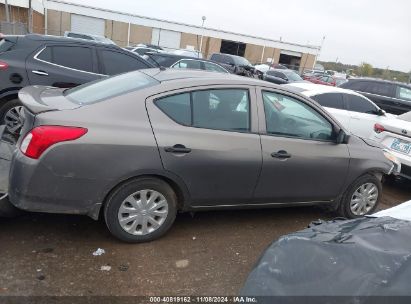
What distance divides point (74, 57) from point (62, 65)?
10.5 inches

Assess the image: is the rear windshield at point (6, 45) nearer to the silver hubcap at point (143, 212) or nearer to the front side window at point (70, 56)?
the front side window at point (70, 56)

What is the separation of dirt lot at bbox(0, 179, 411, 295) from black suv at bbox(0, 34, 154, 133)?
2.15 metres

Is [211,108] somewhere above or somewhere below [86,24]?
above

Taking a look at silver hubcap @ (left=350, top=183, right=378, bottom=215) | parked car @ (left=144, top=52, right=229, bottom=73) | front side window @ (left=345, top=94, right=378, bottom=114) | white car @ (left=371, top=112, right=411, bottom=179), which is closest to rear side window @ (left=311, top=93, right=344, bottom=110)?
front side window @ (left=345, top=94, right=378, bottom=114)

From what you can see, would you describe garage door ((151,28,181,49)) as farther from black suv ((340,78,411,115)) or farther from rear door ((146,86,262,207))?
rear door ((146,86,262,207))

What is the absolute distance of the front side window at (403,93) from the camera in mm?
12734

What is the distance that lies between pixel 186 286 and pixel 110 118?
61.0 inches

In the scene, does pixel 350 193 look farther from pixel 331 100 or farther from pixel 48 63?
pixel 48 63

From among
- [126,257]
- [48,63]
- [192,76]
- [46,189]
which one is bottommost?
[126,257]

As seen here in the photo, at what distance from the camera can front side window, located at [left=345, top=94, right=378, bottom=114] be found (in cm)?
871

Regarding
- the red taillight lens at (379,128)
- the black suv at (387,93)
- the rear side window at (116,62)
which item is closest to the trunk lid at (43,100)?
the rear side window at (116,62)

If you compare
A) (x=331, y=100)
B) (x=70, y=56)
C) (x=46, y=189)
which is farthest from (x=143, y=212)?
(x=331, y=100)

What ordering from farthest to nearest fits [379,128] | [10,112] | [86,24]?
[86,24], [379,128], [10,112]

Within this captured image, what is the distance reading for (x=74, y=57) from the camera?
6496 mm
